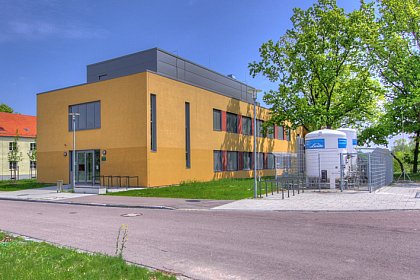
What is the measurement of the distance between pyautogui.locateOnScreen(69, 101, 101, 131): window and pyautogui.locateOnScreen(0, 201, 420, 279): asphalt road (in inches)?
620

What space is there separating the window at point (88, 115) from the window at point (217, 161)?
1094 cm

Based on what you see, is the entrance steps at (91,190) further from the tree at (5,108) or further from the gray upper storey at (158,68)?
the tree at (5,108)

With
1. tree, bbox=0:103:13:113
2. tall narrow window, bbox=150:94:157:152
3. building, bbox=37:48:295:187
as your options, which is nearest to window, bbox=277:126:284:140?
building, bbox=37:48:295:187

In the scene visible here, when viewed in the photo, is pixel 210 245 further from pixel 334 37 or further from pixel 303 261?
pixel 334 37

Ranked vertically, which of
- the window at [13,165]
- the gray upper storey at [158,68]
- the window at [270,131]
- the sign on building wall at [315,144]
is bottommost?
the window at [13,165]

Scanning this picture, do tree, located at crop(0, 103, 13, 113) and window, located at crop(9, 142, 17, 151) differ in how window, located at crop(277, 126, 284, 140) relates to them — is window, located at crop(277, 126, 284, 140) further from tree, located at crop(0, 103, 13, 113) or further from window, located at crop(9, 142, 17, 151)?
tree, located at crop(0, 103, 13, 113)

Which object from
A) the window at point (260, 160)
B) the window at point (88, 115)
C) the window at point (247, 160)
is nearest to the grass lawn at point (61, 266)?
the window at point (88, 115)

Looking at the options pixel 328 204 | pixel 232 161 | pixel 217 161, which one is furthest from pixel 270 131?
pixel 328 204

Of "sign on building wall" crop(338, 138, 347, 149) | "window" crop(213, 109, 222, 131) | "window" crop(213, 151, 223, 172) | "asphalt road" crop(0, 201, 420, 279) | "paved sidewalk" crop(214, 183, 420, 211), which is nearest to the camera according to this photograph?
"asphalt road" crop(0, 201, 420, 279)

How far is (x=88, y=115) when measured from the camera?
97.0ft

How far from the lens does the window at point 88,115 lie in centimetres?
2892

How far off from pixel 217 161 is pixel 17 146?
3106 cm

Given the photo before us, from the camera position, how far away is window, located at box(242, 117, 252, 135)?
3944cm

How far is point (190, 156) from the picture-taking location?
30234 mm
